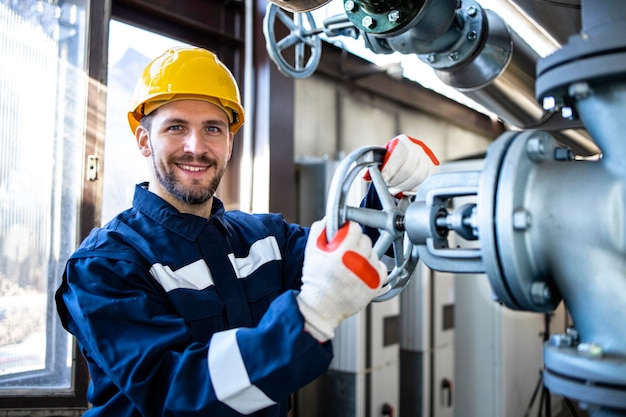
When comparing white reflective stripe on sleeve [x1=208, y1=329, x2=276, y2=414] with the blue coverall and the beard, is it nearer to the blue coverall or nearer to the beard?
the blue coverall

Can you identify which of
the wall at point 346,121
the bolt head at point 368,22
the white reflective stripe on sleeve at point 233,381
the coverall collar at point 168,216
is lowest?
the white reflective stripe on sleeve at point 233,381

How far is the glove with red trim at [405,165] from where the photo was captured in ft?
3.24

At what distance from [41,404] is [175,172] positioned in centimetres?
104

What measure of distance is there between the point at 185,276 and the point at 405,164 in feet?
1.50

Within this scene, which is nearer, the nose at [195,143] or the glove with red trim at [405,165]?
the glove with red trim at [405,165]

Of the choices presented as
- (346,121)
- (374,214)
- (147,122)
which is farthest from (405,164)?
(346,121)

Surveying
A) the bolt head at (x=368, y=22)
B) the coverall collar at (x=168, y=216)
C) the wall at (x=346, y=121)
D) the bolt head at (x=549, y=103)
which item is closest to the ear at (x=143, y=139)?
the coverall collar at (x=168, y=216)

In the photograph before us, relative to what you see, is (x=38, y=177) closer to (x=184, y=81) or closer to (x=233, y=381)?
(x=184, y=81)

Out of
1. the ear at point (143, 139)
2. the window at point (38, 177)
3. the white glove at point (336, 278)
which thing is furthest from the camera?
the window at point (38, 177)

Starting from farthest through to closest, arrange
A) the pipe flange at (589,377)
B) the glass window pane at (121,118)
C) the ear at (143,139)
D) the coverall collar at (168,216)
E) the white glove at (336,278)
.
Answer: the glass window pane at (121,118) → the ear at (143,139) → the coverall collar at (168,216) → the white glove at (336,278) → the pipe flange at (589,377)

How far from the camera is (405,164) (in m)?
1.02

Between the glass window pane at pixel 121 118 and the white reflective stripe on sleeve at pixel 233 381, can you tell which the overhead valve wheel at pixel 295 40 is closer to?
Result: the glass window pane at pixel 121 118

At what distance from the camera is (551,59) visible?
0.58 m

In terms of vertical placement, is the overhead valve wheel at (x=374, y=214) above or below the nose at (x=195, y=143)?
below
